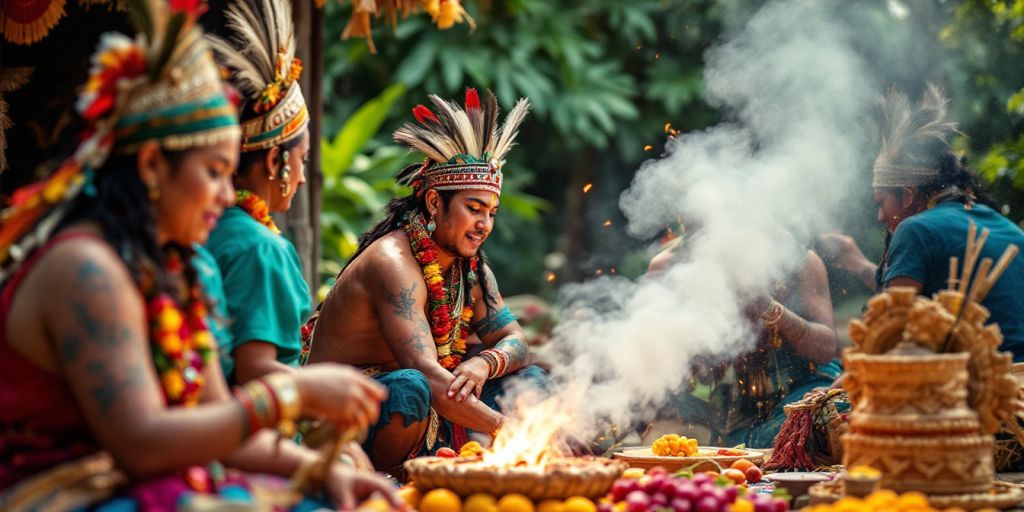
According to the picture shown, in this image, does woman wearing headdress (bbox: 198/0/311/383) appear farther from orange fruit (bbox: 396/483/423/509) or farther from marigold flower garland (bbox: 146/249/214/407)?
marigold flower garland (bbox: 146/249/214/407)

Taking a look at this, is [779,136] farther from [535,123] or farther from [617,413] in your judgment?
[535,123]

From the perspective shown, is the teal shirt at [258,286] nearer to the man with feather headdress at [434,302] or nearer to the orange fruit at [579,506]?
the orange fruit at [579,506]

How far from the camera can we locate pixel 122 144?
8.46 ft

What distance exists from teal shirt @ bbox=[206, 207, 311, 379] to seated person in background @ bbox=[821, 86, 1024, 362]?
288 centimetres

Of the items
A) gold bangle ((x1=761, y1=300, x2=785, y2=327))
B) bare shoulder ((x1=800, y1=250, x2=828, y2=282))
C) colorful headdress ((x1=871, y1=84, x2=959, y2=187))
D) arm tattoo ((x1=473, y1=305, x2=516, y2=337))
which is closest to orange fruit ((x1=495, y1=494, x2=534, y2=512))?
arm tattoo ((x1=473, y1=305, x2=516, y2=337))

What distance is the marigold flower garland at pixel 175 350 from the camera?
256cm

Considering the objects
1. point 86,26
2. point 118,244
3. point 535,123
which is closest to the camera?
point 118,244

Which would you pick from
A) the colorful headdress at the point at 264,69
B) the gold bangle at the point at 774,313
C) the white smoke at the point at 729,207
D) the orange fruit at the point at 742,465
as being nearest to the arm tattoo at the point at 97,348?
the colorful headdress at the point at 264,69

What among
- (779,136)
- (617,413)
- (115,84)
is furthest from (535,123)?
(115,84)

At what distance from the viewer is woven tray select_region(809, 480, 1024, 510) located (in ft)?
11.0

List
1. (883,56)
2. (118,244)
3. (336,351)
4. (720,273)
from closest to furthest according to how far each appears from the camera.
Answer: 1. (118,244)
2. (336,351)
3. (720,273)
4. (883,56)

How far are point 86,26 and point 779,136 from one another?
389 cm

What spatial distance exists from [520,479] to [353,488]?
772 mm

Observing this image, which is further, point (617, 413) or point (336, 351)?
point (617, 413)
